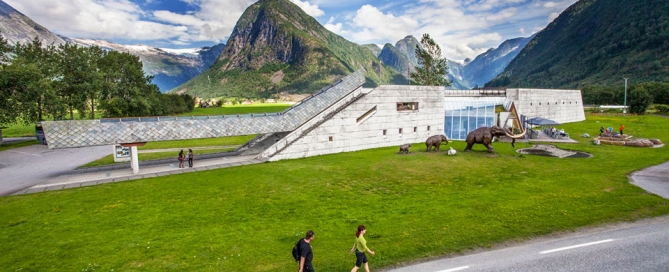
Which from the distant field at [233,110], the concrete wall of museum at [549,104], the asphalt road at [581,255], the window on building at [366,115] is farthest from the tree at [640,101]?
the distant field at [233,110]

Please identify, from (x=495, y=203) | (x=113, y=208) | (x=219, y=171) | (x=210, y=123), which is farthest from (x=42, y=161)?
(x=495, y=203)

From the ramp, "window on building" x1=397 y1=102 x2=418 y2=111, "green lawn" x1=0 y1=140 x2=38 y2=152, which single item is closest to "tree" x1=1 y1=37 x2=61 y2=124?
"green lawn" x1=0 y1=140 x2=38 y2=152

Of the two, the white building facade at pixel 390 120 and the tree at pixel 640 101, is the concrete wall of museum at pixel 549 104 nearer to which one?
the white building facade at pixel 390 120

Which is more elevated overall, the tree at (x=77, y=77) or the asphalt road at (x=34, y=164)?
the tree at (x=77, y=77)

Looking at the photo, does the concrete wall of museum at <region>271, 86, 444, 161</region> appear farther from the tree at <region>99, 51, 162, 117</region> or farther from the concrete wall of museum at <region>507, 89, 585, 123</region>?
the tree at <region>99, 51, 162, 117</region>

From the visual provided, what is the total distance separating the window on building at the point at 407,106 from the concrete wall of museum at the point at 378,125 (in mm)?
485

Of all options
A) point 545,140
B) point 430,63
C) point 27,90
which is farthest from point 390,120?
point 27,90

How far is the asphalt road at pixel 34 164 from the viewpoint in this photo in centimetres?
2595

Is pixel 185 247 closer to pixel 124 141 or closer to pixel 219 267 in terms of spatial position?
pixel 219 267

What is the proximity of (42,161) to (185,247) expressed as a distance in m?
35.3

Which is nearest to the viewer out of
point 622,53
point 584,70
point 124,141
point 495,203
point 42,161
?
point 495,203

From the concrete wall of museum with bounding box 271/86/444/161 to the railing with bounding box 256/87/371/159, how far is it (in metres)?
0.61

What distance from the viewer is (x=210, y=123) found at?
31.7 m

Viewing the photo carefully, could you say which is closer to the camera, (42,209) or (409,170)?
(42,209)
